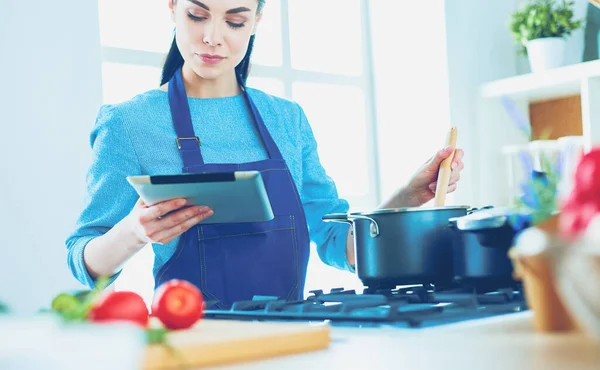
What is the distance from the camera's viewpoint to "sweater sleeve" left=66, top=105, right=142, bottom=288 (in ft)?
6.02

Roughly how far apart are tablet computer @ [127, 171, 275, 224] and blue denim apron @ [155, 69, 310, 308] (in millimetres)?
200

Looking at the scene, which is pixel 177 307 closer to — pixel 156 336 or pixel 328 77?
pixel 156 336

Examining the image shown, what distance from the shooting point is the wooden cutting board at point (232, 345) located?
77 cm

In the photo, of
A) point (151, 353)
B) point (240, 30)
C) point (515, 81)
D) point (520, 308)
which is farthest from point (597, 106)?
point (151, 353)

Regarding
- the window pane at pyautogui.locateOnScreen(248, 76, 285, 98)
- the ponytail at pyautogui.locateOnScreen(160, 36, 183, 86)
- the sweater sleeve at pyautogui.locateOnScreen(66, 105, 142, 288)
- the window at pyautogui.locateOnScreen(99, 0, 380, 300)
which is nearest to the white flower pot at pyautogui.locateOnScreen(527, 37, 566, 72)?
the window at pyautogui.locateOnScreen(99, 0, 380, 300)

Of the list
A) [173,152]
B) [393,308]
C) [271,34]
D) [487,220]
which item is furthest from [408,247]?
[271,34]

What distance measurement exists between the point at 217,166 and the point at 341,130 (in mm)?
2349

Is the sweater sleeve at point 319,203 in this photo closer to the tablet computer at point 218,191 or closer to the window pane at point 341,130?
the tablet computer at point 218,191

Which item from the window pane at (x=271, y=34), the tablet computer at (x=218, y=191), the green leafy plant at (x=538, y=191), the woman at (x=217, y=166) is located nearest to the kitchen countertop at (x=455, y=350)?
the green leafy plant at (x=538, y=191)

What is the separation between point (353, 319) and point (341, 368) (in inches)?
12.0

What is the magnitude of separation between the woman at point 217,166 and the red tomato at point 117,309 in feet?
2.29

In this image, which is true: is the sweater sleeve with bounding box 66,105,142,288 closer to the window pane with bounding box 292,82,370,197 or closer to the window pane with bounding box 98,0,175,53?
the window pane with bounding box 98,0,175,53

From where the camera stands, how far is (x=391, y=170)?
13.9ft

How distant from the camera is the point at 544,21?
144 inches
